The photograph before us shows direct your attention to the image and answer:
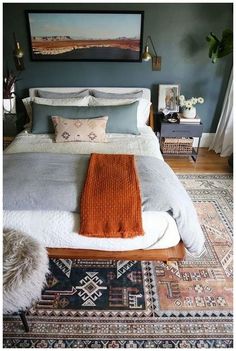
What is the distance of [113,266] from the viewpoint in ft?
6.03

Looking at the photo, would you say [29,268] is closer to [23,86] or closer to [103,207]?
[103,207]

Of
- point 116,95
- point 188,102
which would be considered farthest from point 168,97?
point 116,95

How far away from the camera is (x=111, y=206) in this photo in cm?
157

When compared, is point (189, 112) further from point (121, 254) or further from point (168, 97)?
point (121, 254)

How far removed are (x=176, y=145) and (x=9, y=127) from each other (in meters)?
2.08

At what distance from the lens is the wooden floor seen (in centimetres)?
316

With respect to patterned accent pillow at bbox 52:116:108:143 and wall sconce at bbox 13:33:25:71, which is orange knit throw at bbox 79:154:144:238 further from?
wall sconce at bbox 13:33:25:71

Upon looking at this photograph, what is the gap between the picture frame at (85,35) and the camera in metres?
2.95

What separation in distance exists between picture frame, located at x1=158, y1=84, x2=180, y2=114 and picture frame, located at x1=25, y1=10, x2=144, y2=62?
493 millimetres

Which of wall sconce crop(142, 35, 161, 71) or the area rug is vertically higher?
wall sconce crop(142, 35, 161, 71)

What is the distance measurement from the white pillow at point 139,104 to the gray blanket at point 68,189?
1114mm

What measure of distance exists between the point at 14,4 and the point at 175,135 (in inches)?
95.7

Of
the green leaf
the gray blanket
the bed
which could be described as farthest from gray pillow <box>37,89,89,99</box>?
the bed

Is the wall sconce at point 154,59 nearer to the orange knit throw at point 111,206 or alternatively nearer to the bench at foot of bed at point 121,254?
the orange knit throw at point 111,206
